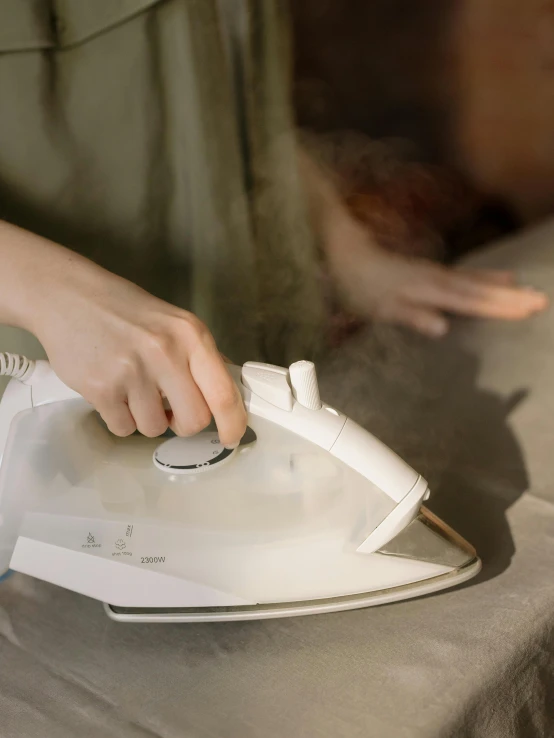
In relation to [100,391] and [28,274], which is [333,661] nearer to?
[100,391]

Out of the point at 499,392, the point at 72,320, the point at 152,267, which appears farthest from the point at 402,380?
the point at 72,320

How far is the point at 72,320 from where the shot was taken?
27.0 inches

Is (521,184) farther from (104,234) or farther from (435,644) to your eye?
(435,644)

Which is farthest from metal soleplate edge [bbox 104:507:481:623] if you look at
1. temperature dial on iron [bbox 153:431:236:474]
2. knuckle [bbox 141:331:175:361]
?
knuckle [bbox 141:331:175:361]

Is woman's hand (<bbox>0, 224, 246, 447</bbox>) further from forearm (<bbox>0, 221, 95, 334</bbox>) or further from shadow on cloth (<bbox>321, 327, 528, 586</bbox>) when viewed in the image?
shadow on cloth (<bbox>321, 327, 528, 586</bbox>)

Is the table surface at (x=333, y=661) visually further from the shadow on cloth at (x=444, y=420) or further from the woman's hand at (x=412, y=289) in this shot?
the woman's hand at (x=412, y=289)

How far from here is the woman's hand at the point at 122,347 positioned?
0.67 m

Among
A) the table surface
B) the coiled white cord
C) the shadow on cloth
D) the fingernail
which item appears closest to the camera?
the table surface

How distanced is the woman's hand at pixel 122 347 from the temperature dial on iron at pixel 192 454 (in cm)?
9

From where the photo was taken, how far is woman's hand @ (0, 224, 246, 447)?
0.67m

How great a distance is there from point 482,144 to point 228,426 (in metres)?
2.23

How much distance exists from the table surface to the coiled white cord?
245 mm

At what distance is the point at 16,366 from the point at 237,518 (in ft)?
0.91

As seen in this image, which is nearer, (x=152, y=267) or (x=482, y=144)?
(x=152, y=267)
